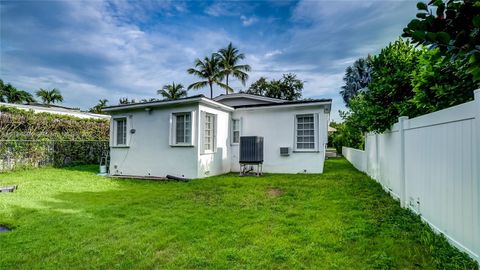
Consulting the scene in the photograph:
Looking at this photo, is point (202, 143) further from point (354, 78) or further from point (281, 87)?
point (354, 78)

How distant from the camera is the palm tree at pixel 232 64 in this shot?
28.5m

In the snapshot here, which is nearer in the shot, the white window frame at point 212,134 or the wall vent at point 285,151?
the white window frame at point 212,134

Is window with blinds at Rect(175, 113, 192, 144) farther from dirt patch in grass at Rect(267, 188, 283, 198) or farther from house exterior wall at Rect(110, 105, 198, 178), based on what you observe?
dirt patch in grass at Rect(267, 188, 283, 198)

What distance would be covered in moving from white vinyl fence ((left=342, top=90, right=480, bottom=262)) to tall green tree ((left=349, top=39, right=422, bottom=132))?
0.99m

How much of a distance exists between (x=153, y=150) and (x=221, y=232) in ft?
23.9

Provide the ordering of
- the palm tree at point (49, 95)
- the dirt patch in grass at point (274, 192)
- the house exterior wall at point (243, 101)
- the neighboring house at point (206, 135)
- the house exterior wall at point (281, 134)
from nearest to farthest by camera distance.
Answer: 1. the dirt patch in grass at point (274, 192)
2. the neighboring house at point (206, 135)
3. the house exterior wall at point (281, 134)
4. the house exterior wall at point (243, 101)
5. the palm tree at point (49, 95)

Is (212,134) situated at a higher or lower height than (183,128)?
lower

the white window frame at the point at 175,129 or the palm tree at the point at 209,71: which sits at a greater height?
the palm tree at the point at 209,71

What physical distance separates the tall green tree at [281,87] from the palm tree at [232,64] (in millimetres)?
4771

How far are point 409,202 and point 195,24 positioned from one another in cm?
930

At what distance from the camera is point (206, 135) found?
998 centimetres

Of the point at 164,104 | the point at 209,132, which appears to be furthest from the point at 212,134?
the point at 164,104

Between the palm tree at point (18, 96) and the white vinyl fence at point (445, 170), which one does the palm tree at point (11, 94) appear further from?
the white vinyl fence at point (445, 170)

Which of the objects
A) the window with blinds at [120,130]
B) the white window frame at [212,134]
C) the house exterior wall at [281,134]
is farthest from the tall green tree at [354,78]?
the window with blinds at [120,130]
